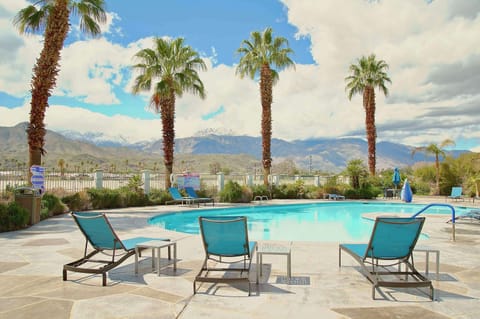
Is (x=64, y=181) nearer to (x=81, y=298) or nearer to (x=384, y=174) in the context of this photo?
(x=81, y=298)

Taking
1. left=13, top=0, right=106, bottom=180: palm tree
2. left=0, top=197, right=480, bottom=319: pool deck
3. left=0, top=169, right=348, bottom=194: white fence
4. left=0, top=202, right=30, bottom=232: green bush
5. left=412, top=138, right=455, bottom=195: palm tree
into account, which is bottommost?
left=0, top=197, right=480, bottom=319: pool deck

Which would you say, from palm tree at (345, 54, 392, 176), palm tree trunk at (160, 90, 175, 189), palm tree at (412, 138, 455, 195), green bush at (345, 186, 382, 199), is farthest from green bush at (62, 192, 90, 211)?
palm tree at (412, 138, 455, 195)

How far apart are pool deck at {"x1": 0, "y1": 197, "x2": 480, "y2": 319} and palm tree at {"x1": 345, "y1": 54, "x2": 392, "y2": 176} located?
22.5m

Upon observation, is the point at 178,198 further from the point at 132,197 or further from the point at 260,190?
the point at 260,190

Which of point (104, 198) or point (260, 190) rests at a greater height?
point (260, 190)

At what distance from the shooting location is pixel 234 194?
1866 centimetres

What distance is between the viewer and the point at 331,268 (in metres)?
5.52

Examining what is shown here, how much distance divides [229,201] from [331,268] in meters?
13.4

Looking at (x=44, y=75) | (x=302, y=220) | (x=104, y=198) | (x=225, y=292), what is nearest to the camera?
(x=225, y=292)

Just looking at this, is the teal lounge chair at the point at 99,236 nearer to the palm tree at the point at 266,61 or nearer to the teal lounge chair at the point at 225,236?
the teal lounge chair at the point at 225,236

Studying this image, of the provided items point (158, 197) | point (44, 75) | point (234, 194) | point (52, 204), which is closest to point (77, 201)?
point (52, 204)

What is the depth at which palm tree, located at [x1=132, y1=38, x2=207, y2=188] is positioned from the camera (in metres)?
19.0

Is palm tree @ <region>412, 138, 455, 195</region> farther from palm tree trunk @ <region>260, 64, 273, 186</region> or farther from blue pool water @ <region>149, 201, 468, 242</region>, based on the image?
palm tree trunk @ <region>260, 64, 273, 186</region>

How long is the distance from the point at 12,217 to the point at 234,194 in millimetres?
10861
